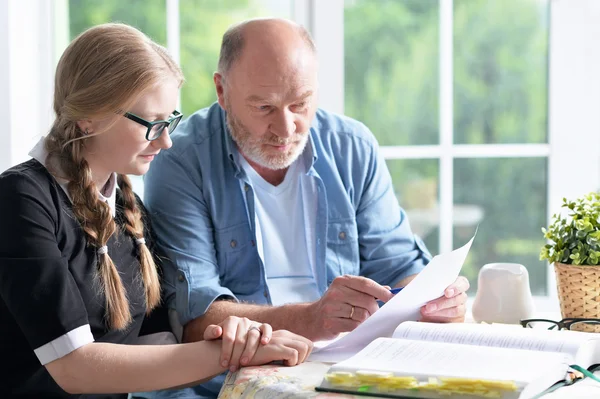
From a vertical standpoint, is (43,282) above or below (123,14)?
below

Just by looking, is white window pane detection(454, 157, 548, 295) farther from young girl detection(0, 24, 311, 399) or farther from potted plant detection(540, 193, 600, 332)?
young girl detection(0, 24, 311, 399)

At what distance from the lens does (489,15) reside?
2893mm

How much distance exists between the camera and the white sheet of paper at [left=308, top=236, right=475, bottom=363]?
1422 millimetres

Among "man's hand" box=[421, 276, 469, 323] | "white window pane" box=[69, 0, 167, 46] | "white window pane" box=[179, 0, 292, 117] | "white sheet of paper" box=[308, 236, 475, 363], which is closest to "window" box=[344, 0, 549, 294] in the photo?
"white window pane" box=[179, 0, 292, 117]

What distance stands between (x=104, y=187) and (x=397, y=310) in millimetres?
676

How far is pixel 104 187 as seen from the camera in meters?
1.71

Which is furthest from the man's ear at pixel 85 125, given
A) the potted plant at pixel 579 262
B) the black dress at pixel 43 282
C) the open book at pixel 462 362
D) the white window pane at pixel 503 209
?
the white window pane at pixel 503 209

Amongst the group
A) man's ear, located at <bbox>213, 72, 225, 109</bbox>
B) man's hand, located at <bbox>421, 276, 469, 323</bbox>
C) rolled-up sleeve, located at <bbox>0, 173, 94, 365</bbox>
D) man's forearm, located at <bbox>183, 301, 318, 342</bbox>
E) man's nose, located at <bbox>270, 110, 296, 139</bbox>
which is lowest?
man's forearm, located at <bbox>183, 301, 318, 342</bbox>

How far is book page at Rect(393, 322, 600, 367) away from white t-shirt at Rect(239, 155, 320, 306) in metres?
0.60

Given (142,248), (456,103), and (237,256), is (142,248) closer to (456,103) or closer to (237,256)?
(237,256)

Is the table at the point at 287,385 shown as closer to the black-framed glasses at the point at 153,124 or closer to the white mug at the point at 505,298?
the white mug at the point at 505,298

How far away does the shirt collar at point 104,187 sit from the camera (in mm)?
1599

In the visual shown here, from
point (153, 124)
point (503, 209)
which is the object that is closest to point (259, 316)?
point (153, 124)

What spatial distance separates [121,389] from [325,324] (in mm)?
423
